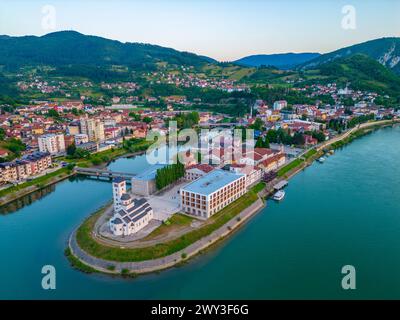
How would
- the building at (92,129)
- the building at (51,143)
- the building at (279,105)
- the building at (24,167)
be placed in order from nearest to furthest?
the building at (24,167) < the building at (51,143) < the building at (92,129) < the building at (279,105)

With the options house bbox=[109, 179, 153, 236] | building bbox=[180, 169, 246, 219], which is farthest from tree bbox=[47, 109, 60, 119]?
house bbox=[109, 179, 153, 236]

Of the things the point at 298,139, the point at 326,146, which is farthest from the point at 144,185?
the point at 326,146

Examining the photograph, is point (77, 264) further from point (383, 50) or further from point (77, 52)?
point (383, 50)

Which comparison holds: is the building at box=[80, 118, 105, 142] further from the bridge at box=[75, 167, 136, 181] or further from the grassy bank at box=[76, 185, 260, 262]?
the grassy bank at box=[76, 185, 260, 262]

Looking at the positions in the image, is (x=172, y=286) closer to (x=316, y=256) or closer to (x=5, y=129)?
(x=316, y=256)

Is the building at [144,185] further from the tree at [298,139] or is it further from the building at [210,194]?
the tree at [298,139]

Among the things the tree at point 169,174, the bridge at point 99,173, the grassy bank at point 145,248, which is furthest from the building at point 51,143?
the grassy bank at point 145,248
